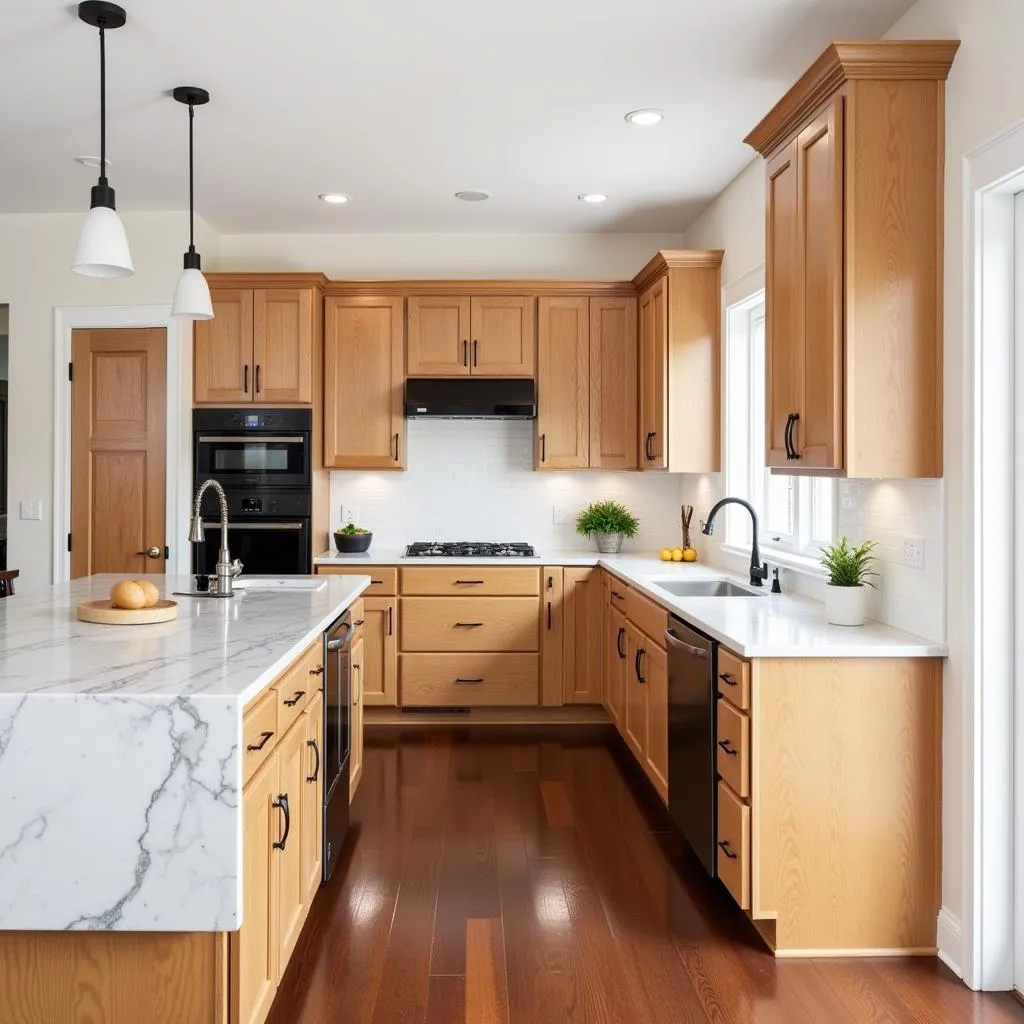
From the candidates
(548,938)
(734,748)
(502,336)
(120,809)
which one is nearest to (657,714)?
(734,748)

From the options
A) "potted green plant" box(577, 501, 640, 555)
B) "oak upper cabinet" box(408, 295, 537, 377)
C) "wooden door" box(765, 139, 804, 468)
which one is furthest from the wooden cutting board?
"potted green plant" box(577, 501, 640, 555)

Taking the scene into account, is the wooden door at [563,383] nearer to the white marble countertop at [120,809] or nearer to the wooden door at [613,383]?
the wooden door at [613,383]

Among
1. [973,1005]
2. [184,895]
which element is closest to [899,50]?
[973,1005]

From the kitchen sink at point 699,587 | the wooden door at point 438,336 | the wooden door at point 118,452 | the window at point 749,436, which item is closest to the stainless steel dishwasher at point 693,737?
the kitchen sink at point 699,587

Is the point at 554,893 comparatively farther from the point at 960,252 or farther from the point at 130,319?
the point at 130,319

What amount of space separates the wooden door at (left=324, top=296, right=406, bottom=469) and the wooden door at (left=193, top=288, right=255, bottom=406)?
0.43m

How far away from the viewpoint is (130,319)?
195 inches

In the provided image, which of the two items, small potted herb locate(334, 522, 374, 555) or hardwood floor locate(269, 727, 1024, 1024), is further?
small potted herb locate(334, 522, 374, 555)

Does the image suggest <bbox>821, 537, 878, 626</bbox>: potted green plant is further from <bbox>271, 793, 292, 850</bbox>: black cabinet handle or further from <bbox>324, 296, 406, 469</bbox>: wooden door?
<bbox>324, 296, 406, 469</bbox>: wooden door

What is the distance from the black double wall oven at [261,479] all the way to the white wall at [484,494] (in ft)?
1.88

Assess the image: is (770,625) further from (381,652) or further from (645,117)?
(381,652)

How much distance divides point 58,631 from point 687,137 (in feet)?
9.94

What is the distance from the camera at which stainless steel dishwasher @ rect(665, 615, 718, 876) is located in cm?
285

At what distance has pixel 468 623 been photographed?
491 centimetres
